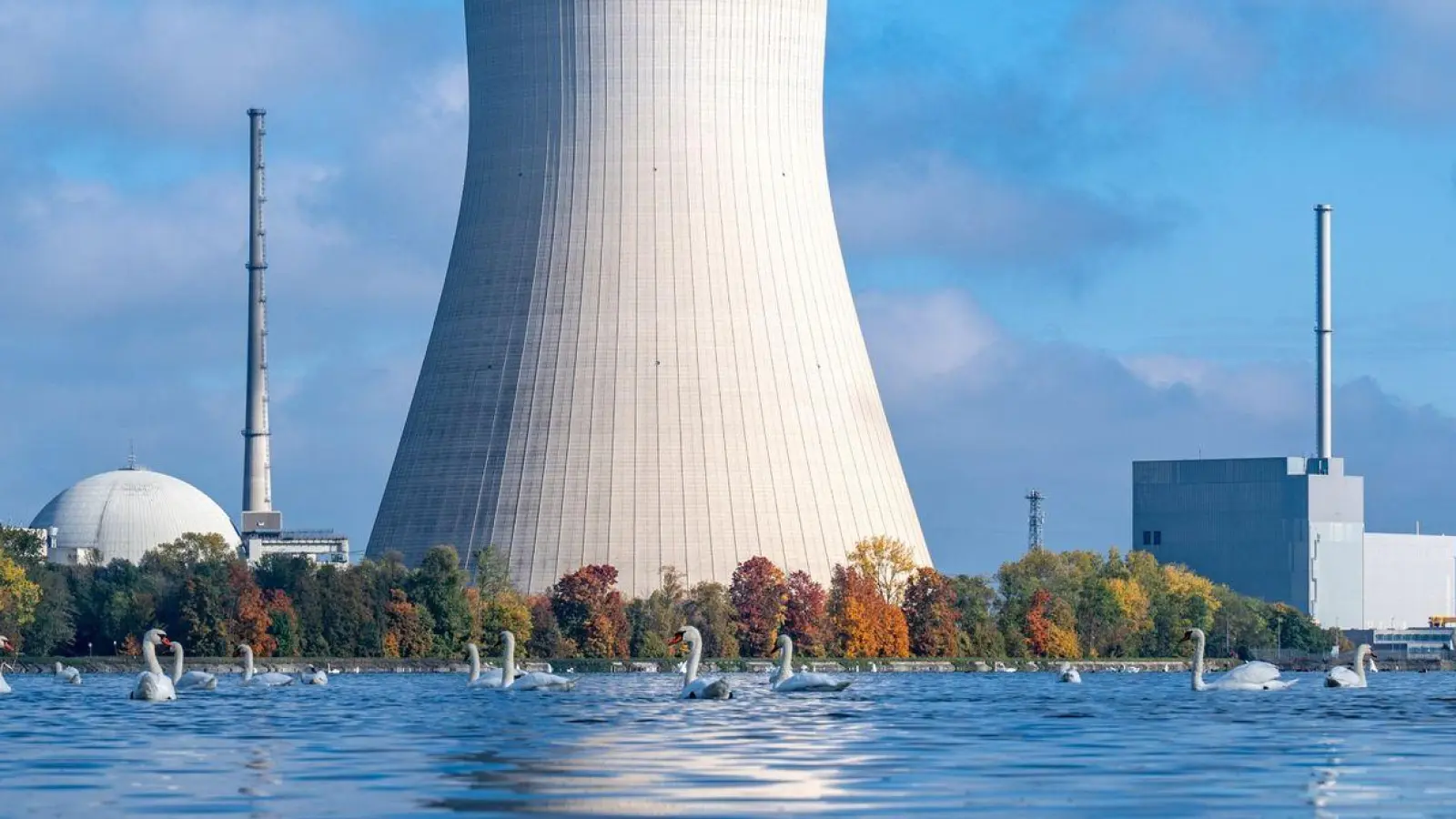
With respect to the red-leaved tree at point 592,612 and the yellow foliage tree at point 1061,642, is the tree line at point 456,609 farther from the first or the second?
the yellow foliage tree at point 1061,642

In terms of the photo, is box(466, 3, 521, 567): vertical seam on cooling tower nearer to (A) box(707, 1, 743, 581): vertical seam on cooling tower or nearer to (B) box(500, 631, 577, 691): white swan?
(A) box(707, 1, 743, 581): vertical seam on cooling tower

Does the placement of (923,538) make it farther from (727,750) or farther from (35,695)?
(727,750)

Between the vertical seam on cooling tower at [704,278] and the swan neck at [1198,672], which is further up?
the vertical seam on cooling tower at [704,278]

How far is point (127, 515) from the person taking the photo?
10025cm

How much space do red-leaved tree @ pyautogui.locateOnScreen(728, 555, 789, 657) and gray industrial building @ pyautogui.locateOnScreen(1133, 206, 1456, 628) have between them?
146ft

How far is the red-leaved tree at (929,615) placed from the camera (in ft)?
254

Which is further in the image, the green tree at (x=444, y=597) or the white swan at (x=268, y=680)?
the green tree at (x=444, y=597)

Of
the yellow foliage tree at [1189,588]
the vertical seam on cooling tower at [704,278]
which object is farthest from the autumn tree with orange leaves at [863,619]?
the yellow foliage tree at [1189,588]

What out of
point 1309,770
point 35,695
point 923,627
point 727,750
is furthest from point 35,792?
point 923,627

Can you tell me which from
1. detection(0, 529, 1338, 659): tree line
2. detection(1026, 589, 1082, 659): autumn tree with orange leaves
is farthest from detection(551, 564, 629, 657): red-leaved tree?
detection(1026, 589, 1082, 659): autumn tree with orange leaves

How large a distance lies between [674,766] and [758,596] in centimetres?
5082

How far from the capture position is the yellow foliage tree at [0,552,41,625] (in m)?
67.2

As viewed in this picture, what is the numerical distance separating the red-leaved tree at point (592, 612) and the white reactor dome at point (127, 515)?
1181 inches

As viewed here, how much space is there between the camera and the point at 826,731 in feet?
88.6
